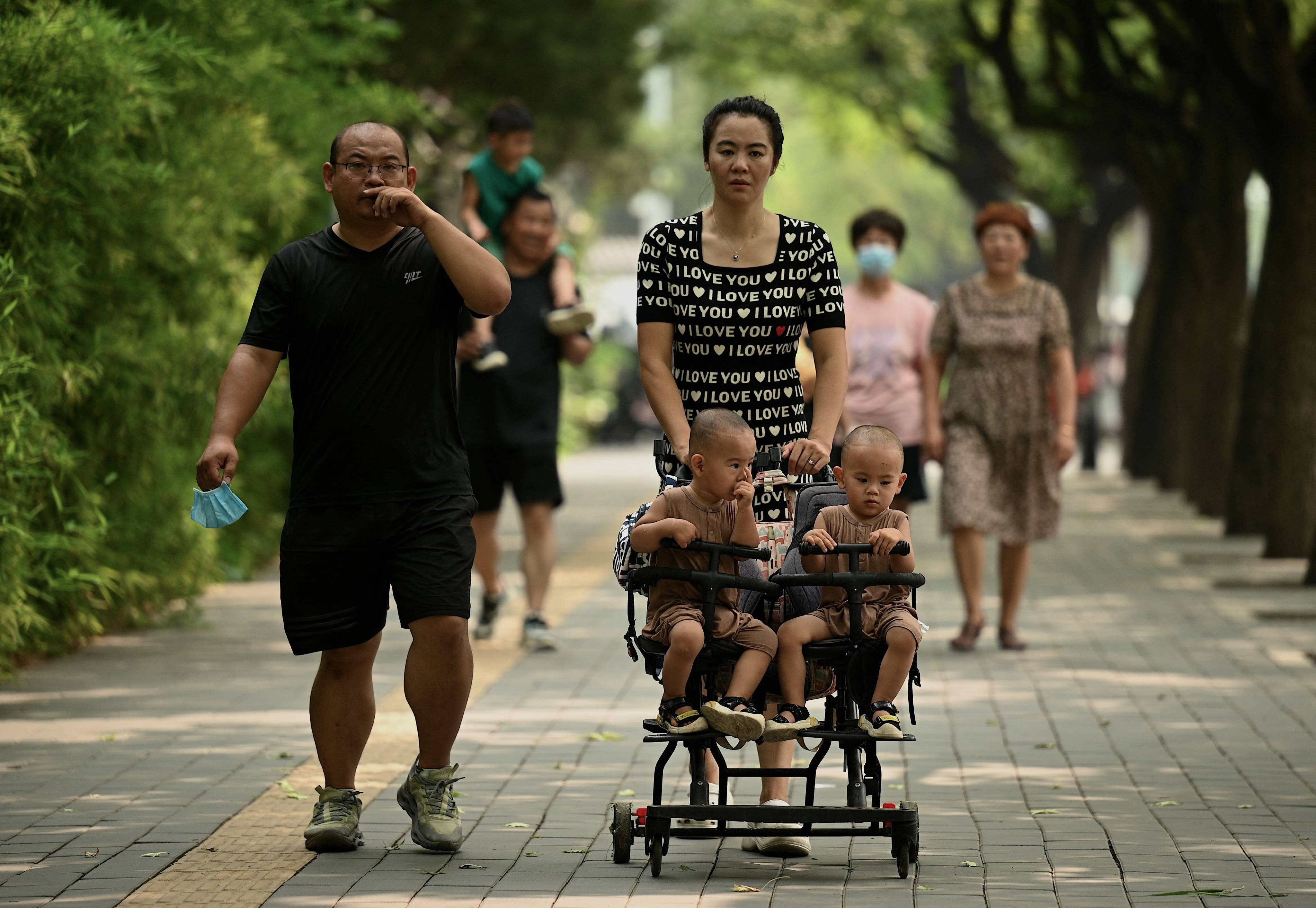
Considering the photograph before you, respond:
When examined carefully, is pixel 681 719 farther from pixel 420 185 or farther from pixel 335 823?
pixel 420 185

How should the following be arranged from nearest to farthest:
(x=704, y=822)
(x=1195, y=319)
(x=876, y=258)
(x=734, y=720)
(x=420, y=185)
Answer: (x=734, y=720) → (x=704, y=822) → (x=876, y=258) → (x=420, y=185) → (x=1195, y=319)

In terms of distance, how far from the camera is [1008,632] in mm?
10125

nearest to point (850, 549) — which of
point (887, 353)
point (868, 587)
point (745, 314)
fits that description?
point (868, 587)

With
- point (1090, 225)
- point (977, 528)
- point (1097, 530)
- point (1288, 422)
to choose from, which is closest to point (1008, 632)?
point (977, 528)

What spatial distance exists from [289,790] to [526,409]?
3.58m

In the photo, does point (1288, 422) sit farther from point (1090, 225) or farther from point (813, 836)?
point (1090, 225)

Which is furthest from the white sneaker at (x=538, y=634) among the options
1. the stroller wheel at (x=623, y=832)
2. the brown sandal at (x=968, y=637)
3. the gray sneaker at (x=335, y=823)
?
the stroller wheel at (x=623, y=832)

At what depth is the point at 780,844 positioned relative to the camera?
18.4 feet

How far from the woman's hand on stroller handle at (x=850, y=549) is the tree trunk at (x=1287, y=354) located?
1002cm

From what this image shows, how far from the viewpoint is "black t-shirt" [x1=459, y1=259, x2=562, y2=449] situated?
32.1 ft

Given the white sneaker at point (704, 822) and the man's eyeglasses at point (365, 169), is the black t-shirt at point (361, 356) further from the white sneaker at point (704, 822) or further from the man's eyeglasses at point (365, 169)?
the white sneaker at point (704, 822)

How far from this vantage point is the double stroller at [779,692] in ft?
17.1

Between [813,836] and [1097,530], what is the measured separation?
1284 cm

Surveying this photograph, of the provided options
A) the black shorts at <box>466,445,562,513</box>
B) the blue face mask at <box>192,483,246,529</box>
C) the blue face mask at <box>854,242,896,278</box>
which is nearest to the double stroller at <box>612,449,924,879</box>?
the blue face mask at <box>192,483,246,529</box>
